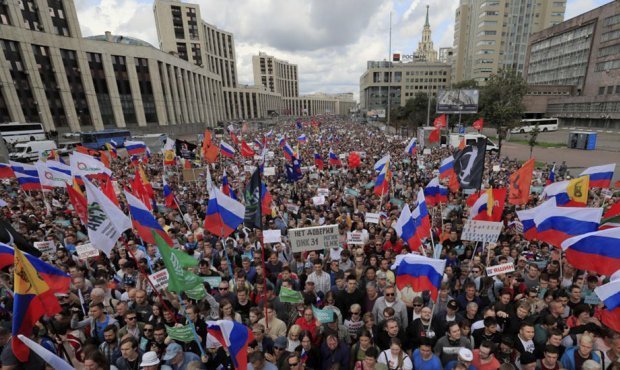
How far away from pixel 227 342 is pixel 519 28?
11160 cm

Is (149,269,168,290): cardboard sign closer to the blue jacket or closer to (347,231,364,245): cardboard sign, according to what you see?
(347,231,364,245): cardboard sign

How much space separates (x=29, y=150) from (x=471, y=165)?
37.3 meters

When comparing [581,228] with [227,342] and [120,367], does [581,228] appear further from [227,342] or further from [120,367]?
[120,367]

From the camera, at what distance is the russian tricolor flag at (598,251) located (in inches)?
179

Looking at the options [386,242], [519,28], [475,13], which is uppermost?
[475,13]

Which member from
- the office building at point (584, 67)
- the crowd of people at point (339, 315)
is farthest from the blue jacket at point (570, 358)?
the office building at point (584, 67)

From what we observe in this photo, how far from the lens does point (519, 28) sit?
86.2 metres

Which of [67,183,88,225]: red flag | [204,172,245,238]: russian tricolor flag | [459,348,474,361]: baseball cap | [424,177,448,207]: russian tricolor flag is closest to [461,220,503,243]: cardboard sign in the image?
[424,177,448,207]: russian tricolor flag

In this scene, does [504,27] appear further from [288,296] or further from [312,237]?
[288,296]

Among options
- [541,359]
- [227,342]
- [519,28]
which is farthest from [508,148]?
[519,28]

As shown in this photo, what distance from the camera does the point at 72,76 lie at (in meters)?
43.9

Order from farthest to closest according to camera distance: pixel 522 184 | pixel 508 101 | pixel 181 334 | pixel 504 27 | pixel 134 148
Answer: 1. pixel 504 27
2. pixel 508 101
3. pixel 134 148
4. pixel 522 184
5. pixel 181 334

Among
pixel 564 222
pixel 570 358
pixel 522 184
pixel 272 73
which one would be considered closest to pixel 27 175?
pixel 570 358

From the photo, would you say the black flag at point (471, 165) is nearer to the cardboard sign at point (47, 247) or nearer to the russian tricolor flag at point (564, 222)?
the russian tricolor flag at point (564, 222)
